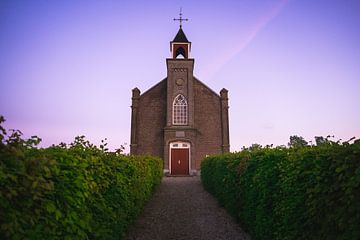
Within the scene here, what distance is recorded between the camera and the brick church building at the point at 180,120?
28.4 meters

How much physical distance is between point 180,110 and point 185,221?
20.5 metres

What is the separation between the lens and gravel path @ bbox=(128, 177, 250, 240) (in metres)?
8.20

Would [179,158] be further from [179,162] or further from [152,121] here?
[152,121]

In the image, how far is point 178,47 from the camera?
3241 cm

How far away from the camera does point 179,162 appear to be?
93.0 ft

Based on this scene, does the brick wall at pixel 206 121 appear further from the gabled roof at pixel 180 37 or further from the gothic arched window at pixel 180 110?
the gabled roof at pixel 180 37

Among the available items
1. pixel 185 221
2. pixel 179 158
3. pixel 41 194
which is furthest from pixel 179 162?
pixel 41 194

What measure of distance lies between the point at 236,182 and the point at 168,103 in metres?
21.2

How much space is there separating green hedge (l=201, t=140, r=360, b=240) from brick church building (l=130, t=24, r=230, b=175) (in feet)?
68.6

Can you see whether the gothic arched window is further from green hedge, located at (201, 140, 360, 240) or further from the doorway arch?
green hedge, located at (201, 140, 360, 240)

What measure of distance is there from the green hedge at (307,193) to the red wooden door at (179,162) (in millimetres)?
20848

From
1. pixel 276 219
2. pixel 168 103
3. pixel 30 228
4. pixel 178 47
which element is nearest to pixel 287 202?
pixel 276 219

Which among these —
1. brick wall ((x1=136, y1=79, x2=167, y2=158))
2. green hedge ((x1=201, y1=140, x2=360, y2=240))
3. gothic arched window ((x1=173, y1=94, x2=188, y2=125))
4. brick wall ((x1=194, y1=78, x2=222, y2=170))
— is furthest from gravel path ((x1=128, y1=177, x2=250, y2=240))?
gothic arched window ((x1=173, y1=94, x2=188, y2=125))

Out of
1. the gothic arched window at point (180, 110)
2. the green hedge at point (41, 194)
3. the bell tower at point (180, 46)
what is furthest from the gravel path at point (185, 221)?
the bell tower at point (180, 46)
